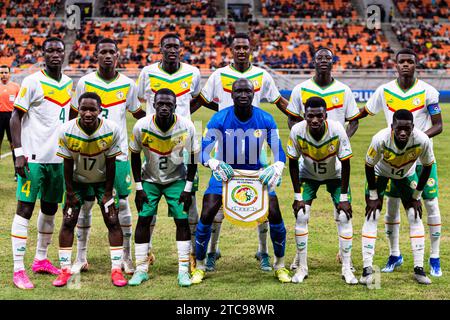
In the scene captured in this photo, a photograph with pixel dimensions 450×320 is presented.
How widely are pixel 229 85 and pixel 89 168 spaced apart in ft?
6.57

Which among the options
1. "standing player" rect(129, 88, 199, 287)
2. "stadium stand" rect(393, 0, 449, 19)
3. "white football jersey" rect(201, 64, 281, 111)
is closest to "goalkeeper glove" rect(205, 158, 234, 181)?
"standing player" rect(129, 88, 199, 287)

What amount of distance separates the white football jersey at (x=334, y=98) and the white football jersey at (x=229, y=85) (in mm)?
433

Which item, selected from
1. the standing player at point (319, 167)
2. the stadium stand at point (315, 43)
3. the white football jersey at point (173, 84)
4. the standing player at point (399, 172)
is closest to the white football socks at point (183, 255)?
the standing player at point (319, 167)

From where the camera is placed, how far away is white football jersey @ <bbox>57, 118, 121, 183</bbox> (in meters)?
6.47

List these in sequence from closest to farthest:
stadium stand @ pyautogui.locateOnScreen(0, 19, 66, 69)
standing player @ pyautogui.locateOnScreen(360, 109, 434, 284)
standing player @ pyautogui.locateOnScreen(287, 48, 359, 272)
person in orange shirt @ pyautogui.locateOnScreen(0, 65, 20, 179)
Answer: standing player @ pyautogui.locateOnScreen(360, 109, 434, 284), standing player @ pyautogui.locateOnScreen(287, 48, 359, 272), person in orange shirt @ pyautogui.locateOnScreen(0, 65, 20, 179), stadium stand @ pyautogui.locateOnScreen(0, 19, 66, 69)

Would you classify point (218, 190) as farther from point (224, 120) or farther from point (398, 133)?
point (398, 133)

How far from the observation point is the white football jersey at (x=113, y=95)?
7.06 m

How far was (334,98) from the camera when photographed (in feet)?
24.2

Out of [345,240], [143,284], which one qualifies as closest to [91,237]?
[143,284]

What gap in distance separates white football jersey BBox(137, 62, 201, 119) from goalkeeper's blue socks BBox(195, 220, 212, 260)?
129cm

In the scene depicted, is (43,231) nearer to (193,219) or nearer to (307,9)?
(193,219)

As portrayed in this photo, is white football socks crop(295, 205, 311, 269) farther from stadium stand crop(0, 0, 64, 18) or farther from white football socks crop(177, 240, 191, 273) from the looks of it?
stadium stand crop(0, 0, 64, 18)

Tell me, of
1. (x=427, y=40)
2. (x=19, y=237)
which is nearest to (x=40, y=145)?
(x=19, y=237)
